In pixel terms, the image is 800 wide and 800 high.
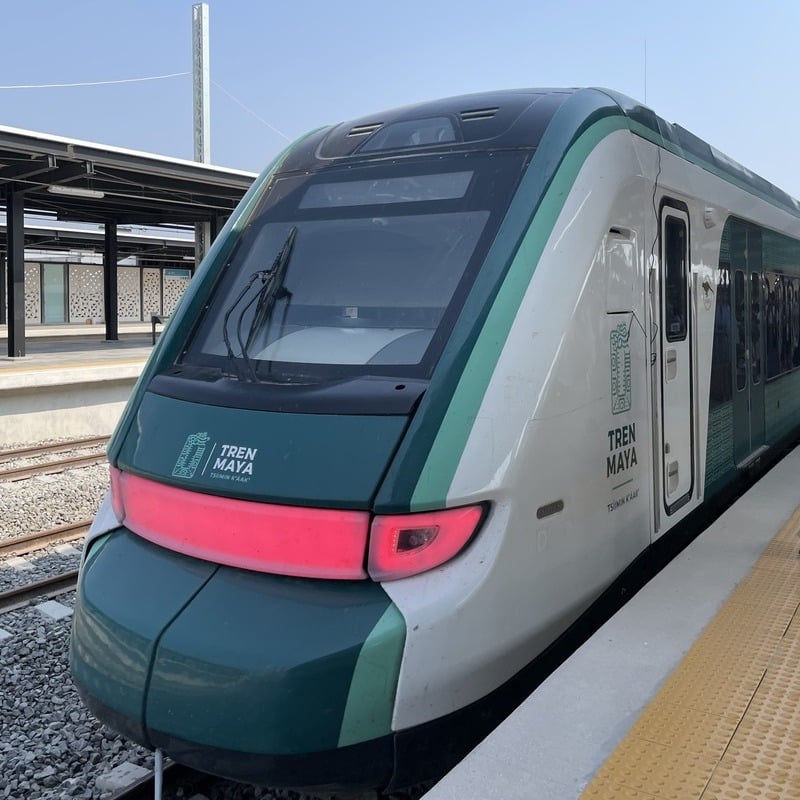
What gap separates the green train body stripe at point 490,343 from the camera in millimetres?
2598

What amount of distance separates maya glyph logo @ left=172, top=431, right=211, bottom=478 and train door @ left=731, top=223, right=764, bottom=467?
11.8ft

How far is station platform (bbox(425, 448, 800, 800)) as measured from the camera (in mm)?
2109

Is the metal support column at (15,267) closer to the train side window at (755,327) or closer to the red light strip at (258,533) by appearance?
the train side window at (755,327)

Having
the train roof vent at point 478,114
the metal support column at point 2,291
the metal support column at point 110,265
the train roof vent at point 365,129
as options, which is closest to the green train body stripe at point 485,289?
the train roof vent at point 478,114

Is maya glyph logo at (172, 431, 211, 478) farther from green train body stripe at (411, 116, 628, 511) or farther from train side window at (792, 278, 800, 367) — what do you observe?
train side window at (792, 278, 800, 367)

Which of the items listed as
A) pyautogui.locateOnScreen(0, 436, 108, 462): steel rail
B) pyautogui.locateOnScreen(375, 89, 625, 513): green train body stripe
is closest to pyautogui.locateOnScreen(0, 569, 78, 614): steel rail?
pyautogui.locateOnScreen(375, 89, 625, 513): green train body stripe

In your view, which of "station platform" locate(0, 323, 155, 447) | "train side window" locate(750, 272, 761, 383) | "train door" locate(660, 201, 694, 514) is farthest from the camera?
"station platform" locate(0, 323, 155, 447)

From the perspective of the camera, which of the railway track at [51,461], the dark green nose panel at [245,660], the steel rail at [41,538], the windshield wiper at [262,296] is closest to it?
the dark green nose panel at [245,660]

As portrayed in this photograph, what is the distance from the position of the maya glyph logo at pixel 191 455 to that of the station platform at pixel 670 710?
1320 mm

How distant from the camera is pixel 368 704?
2.41 meters

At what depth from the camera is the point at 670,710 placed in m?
2.44

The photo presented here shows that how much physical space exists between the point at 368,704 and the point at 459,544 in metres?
0.54

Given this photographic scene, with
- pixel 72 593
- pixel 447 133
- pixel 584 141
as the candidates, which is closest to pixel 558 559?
pixel 584 141

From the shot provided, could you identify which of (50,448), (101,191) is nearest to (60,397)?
(50,448)
